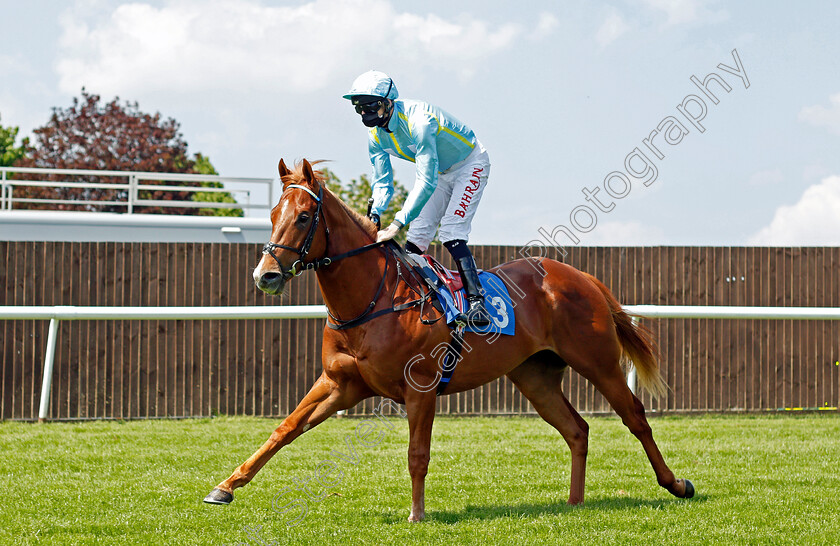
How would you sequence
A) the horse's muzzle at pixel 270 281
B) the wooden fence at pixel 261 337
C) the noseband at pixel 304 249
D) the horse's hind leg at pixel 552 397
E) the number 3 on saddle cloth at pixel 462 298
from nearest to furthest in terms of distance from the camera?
the horse's muzzle at pixel 270 281 < the noseband at pixel 304 249 < the number 3 on saddle cloth at pixel 462 298 < the horse's hind leg at pixel 552 397 < the wooden fence at pixel 261 337

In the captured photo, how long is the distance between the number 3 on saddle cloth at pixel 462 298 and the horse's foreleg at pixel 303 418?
2.48 ft

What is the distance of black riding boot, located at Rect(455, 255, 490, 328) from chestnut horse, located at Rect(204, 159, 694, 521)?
0.14 m

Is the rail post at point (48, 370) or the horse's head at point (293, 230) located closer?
the horse's head at point (293, 230)

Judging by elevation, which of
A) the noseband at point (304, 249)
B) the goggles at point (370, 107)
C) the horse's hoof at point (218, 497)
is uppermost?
the goggles at point (370, 107)

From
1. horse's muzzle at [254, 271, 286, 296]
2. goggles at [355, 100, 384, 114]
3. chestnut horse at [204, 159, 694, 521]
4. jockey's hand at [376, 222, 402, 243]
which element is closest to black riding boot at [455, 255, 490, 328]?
chestnut horse at [204, 159, 694, 521]

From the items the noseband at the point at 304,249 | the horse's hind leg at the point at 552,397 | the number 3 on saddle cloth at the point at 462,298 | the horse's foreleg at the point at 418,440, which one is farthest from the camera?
the horse's hind leg at the point at 552,397

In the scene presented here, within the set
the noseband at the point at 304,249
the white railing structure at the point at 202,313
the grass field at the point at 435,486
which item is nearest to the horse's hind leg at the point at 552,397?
the grass field at the point at 435,486

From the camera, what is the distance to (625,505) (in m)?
5.34

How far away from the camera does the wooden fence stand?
366 inches

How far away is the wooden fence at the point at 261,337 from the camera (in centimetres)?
930

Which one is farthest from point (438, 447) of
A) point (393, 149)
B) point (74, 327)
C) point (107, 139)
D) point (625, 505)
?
point (107, 139)

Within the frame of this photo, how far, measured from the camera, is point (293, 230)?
15.0ft

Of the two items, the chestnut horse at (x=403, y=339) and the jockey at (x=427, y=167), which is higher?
the jockey at (x=427, y=167)

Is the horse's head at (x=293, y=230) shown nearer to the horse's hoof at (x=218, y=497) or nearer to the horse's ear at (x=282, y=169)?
the horse's ear at (x=282, y=169)
